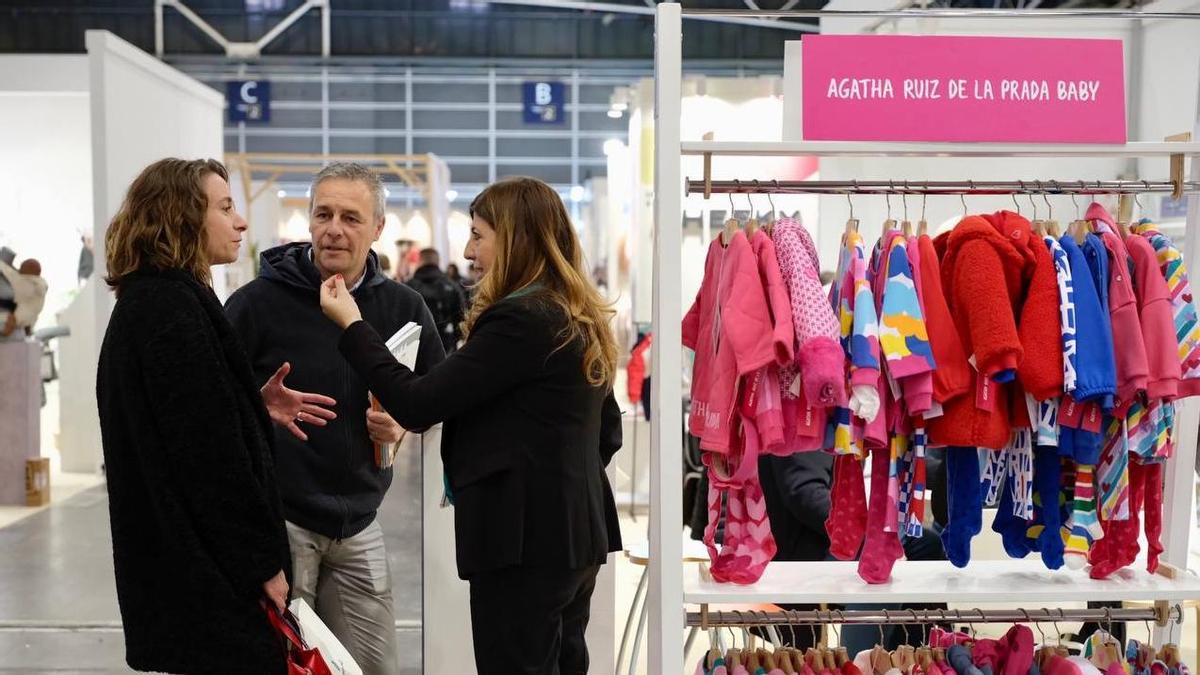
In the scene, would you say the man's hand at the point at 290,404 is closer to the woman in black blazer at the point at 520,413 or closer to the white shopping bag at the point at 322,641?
the woman in black blazer at the point at 520,413

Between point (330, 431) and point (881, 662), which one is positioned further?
point (330, 431)

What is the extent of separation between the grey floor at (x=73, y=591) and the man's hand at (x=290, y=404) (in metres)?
2.06

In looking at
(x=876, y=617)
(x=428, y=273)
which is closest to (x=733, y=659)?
(x=876, y=617)

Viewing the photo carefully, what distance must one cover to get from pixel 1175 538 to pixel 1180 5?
576 centimetres

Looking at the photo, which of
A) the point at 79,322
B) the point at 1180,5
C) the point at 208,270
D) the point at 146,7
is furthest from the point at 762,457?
the point at 146,7

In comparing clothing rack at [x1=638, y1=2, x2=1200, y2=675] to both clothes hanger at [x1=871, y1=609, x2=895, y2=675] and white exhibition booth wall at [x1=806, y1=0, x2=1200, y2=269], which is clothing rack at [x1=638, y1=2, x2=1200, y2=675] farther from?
white exhibition booth wall at [x1=806, y1=0, x2=1200, y2=269]

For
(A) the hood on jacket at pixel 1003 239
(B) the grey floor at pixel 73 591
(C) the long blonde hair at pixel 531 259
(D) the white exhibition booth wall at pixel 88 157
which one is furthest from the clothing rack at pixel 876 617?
(D) the white exhibition booth wall at pixel 88 157

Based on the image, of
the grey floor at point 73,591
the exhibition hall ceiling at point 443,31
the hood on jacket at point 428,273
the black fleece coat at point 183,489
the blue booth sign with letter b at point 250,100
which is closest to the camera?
the black fleece coat at point 183,489

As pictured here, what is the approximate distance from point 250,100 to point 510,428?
18.8 meters

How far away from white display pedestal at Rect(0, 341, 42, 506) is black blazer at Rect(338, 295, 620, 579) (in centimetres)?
593

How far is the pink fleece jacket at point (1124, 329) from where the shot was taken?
2373 mm

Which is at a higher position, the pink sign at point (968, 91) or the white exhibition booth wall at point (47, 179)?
the white exhibition booth wall at point (47, 179)

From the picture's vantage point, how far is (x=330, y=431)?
9.07ft

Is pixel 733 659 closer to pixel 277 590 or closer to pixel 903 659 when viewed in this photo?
pixel 903 659
